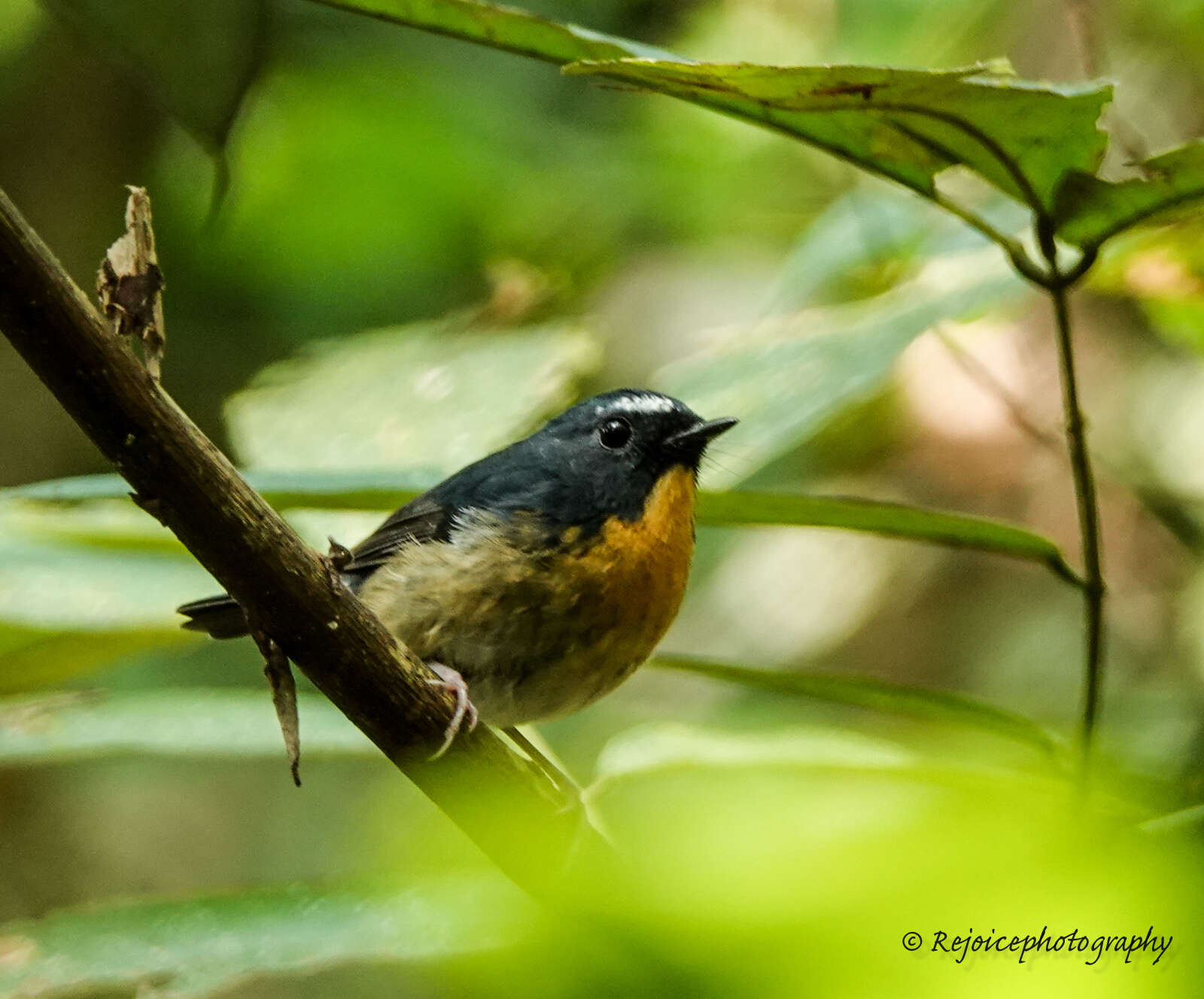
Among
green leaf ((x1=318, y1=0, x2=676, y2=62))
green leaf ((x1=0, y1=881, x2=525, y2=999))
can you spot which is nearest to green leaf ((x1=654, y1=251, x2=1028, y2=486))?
green leaf ((x1=318, y1=0, x2=676, y2=62))

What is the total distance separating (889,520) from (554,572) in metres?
0.77

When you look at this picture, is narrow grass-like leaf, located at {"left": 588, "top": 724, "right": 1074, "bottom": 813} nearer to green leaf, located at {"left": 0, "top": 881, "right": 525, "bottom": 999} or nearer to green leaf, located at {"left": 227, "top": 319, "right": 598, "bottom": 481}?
green leaf, located at {"left": 0, "top": 881, "right": 525, "bottom": 999}

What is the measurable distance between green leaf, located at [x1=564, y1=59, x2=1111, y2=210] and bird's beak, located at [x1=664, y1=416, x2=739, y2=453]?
2.77 ft

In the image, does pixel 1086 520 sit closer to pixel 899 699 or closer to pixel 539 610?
pixel 899 699

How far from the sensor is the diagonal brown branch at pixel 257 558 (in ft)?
3.82

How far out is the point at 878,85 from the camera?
1.40 metres

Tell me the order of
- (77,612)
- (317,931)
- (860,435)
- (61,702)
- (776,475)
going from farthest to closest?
(860,435), (776,475), (61,702), (77,612), (317,931)

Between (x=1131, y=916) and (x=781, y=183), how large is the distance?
449 cm

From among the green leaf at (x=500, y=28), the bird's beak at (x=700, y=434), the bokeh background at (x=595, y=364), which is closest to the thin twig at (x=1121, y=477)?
the bokeh background at (x=595, y=364)

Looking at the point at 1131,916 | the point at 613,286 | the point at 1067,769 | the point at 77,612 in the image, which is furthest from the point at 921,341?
the point at 1131,916

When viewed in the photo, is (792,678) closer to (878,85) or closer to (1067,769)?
(1067,769)

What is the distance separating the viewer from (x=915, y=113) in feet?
4.99

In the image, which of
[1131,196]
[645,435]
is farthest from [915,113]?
[645,435]

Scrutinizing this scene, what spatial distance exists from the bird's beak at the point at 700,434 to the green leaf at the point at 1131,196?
0.93 metres
